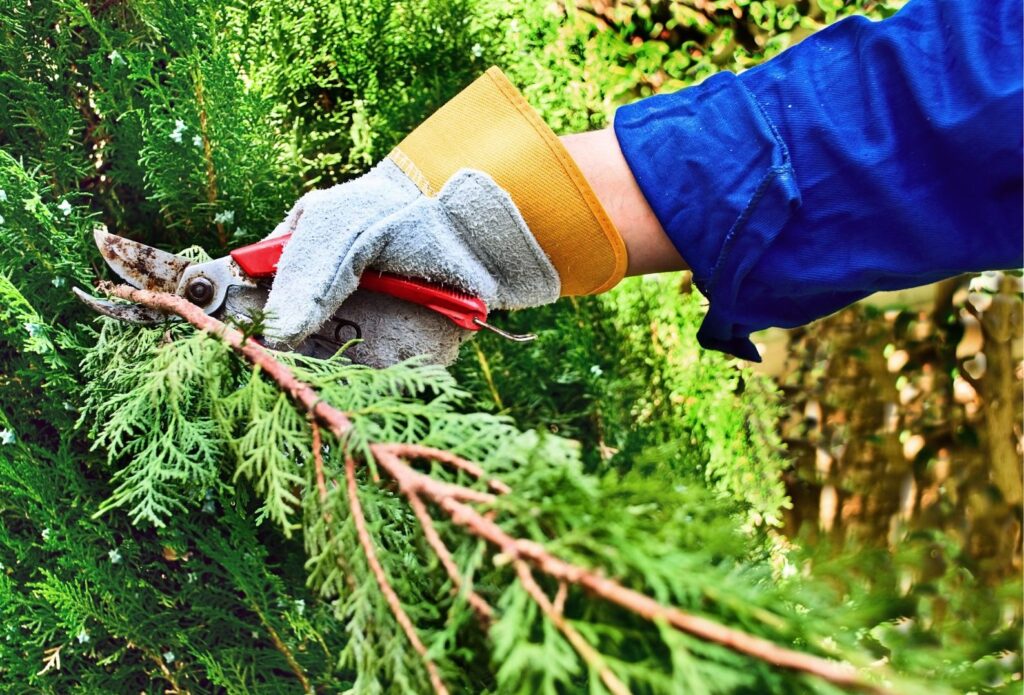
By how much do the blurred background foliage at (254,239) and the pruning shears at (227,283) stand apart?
0.45 feet

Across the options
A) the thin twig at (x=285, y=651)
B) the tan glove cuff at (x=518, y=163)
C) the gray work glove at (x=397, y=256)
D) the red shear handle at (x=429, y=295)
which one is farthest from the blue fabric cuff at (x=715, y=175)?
the thin twig at (x=285, y=651)

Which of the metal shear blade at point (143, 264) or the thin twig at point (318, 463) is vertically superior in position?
the metal shear blade at point (143, 264)

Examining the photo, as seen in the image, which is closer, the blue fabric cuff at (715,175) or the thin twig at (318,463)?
the thin twig at (318,463)

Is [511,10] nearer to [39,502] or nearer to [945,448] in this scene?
[39,502]

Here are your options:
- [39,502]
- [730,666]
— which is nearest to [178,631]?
[39,502]

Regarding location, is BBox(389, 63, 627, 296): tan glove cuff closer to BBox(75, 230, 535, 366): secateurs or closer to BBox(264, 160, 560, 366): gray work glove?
BBox(264, 160, 560, 366): gray work glove

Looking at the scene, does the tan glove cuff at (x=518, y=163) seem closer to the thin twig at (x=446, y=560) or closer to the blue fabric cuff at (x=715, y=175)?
the blue fabric cuff at (x=715, y=175)

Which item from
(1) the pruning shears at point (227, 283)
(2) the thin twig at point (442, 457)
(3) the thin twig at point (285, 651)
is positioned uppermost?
(1) the pruning shears at point (227, 283)

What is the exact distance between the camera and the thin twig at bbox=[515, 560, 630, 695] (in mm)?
571

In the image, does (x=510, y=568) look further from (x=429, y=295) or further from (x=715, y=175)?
(x=715, y=175)

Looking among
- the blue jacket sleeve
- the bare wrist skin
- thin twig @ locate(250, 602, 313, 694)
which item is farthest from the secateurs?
thin twig @ locate(250, 602, 313, 694)

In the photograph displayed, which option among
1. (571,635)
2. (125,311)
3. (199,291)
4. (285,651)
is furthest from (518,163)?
(285,651)

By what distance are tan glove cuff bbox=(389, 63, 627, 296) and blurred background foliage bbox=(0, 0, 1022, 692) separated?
0.37 meters

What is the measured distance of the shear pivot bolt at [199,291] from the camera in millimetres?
1175
